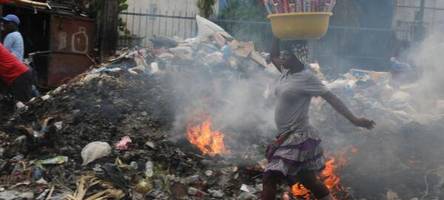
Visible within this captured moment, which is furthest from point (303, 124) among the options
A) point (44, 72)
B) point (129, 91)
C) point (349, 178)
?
point (44, 72)

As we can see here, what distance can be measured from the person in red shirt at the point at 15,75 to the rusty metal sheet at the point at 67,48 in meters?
3.81

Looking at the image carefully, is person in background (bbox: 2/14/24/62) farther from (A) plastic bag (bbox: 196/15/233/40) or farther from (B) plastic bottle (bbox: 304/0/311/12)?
(B) plastic bottle (bbox: 304/0/311/12)

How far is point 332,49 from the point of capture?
44.1 ft

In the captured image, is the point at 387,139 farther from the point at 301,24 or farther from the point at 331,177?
the point at 301,24

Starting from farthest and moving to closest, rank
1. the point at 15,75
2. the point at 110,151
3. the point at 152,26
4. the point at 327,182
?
the point at 152,26 < the point at 15,75 < the point at 110,151 < the point at 327,182

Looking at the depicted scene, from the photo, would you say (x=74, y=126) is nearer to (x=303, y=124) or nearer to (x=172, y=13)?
(x=303, y=124)

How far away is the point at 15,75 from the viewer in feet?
24.4

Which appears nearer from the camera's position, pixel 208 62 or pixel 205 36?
pixel 208 62

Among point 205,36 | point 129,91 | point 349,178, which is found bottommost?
point 349,178

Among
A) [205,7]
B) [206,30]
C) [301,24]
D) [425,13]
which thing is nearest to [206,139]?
[301,24]

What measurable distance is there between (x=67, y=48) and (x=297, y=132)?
8.43 m

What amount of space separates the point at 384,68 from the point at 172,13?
18.2 ft

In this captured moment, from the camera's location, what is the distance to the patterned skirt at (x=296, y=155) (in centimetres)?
446

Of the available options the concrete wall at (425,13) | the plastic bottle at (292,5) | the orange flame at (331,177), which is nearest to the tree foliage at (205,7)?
the concrete wall at (425,13)
